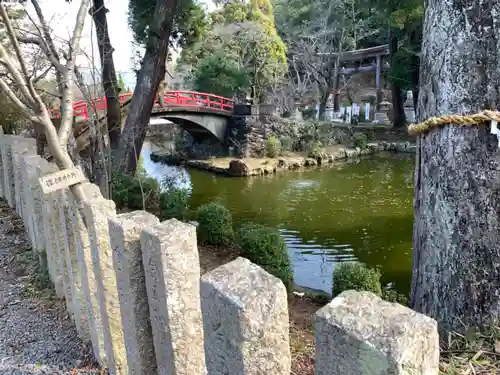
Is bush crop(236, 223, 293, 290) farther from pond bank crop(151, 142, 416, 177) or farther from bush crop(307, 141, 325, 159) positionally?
bush crop(307, 141, 325, 159)

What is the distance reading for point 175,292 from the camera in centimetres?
142

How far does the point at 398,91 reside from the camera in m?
19.6

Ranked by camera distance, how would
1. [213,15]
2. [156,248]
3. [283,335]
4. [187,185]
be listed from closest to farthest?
[283,335] → [156,248] → [187,185] → [213,15]

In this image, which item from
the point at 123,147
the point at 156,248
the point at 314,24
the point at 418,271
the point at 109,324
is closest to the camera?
the point at 156,248

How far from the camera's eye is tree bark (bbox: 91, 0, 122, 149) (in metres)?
6.81

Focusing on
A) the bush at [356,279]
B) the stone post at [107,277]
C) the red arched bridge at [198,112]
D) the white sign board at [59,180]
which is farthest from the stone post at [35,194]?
the red arched bridge at [198,112]

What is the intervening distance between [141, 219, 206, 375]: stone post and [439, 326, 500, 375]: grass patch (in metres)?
0.95

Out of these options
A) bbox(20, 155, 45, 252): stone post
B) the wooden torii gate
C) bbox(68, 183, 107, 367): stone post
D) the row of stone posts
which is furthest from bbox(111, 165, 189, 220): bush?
the wooden torii gate

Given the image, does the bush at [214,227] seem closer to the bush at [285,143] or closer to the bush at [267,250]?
the bush at [267,250]

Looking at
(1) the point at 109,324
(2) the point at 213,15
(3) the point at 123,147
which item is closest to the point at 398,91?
(2) the point at 213,15

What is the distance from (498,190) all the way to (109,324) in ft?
6.54

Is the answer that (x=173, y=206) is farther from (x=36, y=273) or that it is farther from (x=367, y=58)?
(x=367, y=58)

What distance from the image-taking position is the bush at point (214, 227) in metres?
6.29

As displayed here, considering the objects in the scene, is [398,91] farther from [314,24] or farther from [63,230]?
[63,230]
